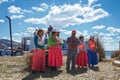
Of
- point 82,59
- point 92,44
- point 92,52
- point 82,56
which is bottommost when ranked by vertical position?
point 82,59

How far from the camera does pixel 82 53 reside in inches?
507

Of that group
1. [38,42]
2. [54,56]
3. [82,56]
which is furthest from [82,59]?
[38,42]

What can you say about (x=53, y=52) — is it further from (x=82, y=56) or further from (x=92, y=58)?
(x=92, y=58)

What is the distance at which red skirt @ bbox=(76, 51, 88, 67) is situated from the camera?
12.7m

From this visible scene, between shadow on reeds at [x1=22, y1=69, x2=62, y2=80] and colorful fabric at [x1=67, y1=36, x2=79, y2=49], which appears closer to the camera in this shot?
shadow on reeds at [x1=22, y1=69, x2=62, y2=80]

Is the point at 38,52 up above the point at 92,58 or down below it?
above

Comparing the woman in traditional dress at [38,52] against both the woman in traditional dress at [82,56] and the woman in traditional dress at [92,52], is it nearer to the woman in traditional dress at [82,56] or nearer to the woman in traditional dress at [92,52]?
the woman in traditional dress at [82,56]

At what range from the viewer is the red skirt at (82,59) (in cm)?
1268

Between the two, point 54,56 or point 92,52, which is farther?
point 92,52

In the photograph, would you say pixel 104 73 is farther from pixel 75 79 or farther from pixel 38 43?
pixel 38 43

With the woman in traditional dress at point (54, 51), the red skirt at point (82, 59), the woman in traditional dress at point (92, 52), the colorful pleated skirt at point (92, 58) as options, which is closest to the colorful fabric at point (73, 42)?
the woman in traditional dress at point (54, 51)


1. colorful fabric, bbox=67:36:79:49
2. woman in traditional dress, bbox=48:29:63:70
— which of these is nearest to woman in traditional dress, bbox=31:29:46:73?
woman in traditional dress, bbox=48:29:63:70

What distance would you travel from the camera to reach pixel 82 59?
12.8m

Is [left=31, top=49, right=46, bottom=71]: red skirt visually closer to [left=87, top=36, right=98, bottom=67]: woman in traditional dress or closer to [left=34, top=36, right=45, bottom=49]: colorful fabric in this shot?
[left=34, top=36, right=45, bottom=49]: colorful fabric
